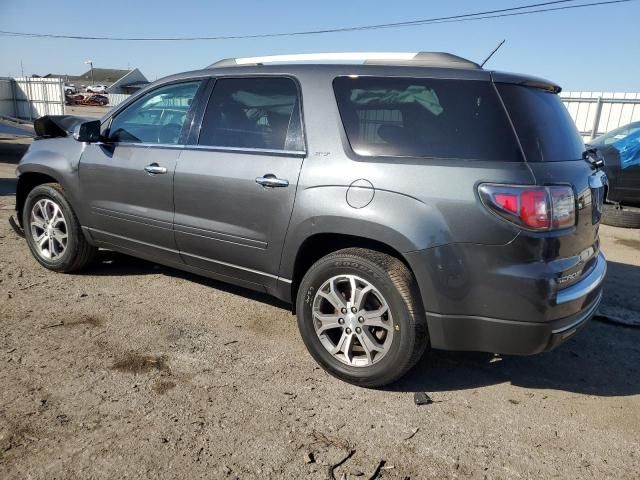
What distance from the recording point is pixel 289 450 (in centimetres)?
236

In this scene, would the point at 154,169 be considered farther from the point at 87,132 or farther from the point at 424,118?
the point at 424,118

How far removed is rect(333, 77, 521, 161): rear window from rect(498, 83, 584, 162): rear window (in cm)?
7

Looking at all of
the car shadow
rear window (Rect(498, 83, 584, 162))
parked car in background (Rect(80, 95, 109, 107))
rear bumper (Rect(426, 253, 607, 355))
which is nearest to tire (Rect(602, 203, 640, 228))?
the car shadow

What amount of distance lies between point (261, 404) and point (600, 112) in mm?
13374

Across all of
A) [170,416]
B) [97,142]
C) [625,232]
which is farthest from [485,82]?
[625,232]

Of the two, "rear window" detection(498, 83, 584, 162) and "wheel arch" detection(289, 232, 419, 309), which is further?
"wheel arch" detection(289, 232, 419, 309)

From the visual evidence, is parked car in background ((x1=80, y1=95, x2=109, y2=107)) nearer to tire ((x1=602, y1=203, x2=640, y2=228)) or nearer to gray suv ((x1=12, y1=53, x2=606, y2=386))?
tire ((x1=602, y1=203, x2=640, y2=228))

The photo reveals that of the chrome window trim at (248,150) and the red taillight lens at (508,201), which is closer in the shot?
the red taillight lens at (508,201)

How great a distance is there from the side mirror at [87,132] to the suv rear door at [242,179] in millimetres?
966

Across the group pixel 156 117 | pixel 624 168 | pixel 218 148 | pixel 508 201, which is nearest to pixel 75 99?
pixel 624 168

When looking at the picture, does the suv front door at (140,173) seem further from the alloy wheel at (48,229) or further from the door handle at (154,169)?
the alloy wheel at (48,229)

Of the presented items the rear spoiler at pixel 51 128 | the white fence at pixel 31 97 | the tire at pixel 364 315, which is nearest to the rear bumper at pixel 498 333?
the tire at pixel 364 315

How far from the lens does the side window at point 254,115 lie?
320cm

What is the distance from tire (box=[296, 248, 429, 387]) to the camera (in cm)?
273
